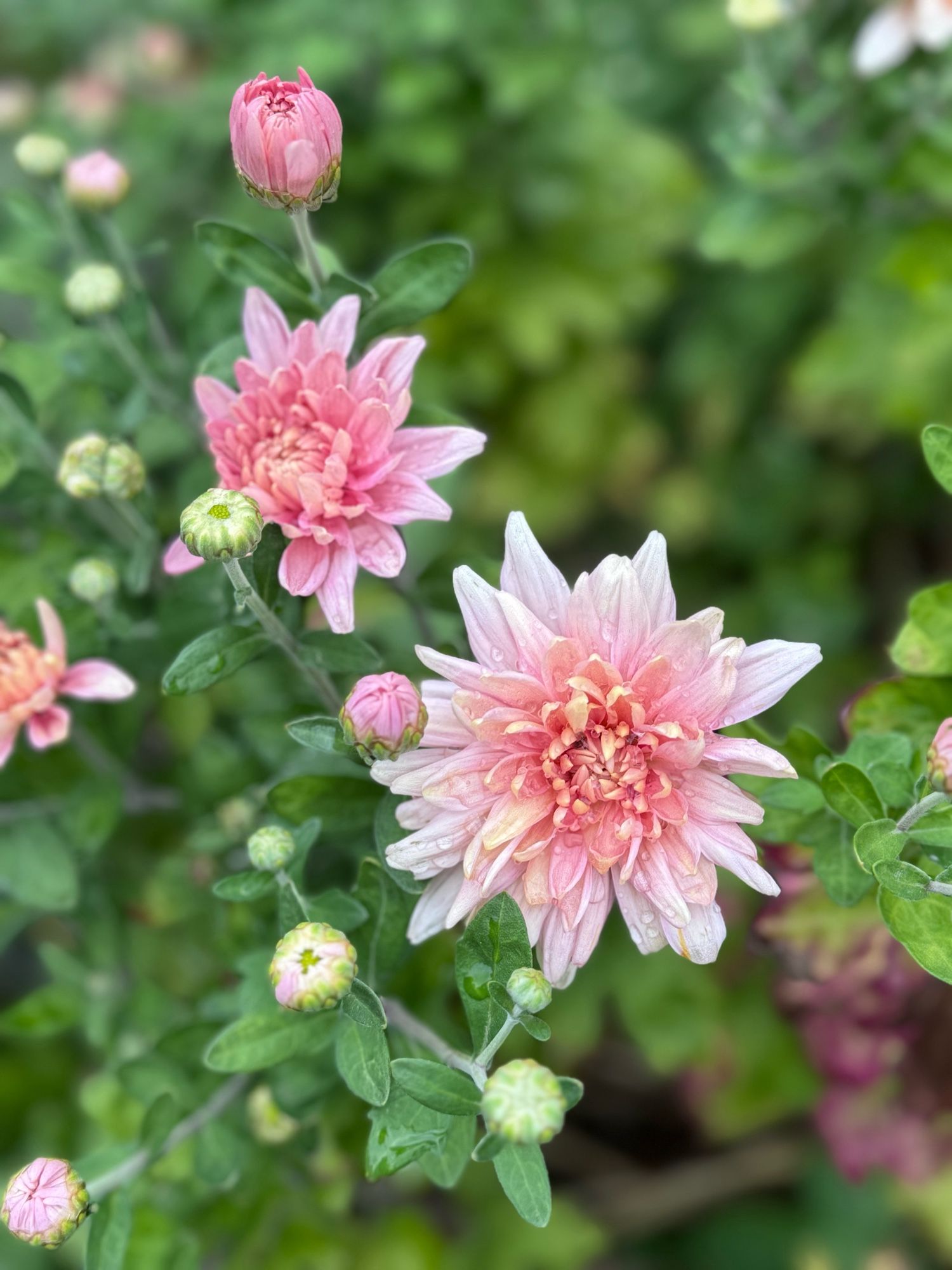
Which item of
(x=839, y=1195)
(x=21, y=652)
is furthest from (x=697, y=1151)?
(x=21, y=652)

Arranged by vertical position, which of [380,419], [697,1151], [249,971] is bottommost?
[697,1151]

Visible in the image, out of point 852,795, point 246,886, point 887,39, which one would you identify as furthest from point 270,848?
point 887,39

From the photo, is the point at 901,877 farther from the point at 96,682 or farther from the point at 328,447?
the point at 96,682

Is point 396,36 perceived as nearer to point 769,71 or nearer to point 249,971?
point 769,71

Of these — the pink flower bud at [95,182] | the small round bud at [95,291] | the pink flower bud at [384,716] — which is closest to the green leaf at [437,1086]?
the pink flower bud at [384,716]

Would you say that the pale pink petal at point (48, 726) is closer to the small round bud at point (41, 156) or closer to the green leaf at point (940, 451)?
the small round bud at point (41, 156)

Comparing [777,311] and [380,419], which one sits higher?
[380,419]
